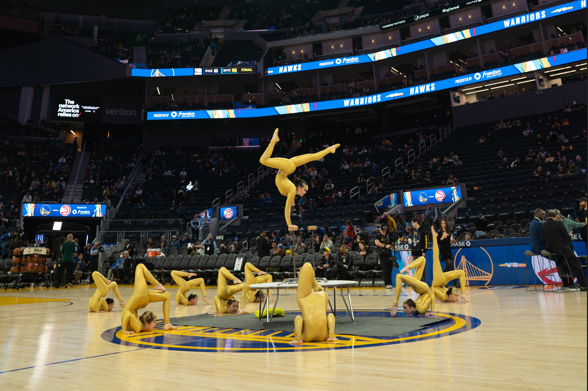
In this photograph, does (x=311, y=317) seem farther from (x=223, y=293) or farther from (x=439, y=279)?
(x=439, y=279)

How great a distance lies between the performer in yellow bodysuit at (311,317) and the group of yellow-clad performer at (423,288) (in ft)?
7.03

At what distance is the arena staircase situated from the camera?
28.8m

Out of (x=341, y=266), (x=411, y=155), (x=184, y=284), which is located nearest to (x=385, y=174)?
(x=411, y=155)

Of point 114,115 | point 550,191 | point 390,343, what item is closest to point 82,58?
point 114,115

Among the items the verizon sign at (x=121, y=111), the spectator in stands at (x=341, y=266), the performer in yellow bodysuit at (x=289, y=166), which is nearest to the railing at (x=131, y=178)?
the verizon sign at (x=121, y=111)

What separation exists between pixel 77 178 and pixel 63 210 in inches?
306

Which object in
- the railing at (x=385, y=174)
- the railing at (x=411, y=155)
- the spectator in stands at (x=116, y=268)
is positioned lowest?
→ the spectator in stands at (x=116, y=268)

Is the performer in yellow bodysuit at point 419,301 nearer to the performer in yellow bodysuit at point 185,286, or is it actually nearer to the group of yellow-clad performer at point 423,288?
the group of yellow-clad performer at point 423,288

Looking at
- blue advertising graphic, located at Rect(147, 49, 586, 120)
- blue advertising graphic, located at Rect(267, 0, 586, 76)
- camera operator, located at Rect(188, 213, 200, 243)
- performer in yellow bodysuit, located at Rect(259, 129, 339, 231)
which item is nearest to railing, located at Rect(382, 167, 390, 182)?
blue advertising graphic, located at Rect(147, 49, 586, 120)

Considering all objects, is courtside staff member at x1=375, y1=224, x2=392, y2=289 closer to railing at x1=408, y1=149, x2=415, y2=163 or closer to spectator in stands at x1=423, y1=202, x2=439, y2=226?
spectator in stands at x1=423, y1=202, x2=439, y2=226

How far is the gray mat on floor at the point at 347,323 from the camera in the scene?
537 cm

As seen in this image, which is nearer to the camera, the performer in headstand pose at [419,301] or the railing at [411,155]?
the performer in headstand pose at [419,301]

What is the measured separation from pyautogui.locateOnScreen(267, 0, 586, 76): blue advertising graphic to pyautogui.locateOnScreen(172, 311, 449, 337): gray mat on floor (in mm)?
26464

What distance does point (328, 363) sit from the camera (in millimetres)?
3828
